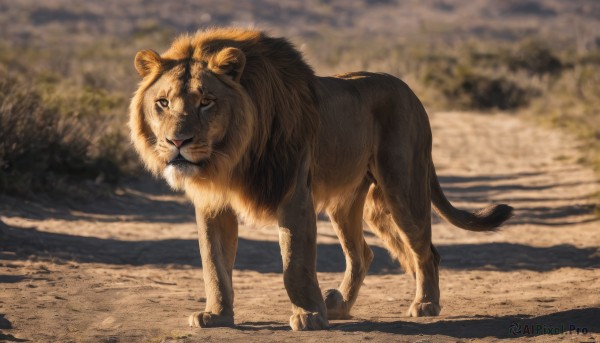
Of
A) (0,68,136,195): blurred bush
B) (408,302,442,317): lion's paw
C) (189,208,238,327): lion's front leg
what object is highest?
(0,68,136,195): blurred bush

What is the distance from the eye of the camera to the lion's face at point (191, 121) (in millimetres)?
5957

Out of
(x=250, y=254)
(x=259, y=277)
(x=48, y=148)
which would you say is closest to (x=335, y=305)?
(x=259, y=277)

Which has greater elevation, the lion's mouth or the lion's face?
the lion's face

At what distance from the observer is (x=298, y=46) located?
712 centimetres

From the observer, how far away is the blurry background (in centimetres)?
1318

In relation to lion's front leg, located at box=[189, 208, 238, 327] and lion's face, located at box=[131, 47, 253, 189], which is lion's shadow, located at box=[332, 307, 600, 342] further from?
lion's face, located at box=[131, 47, 253, 189]

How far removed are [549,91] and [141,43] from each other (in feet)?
101

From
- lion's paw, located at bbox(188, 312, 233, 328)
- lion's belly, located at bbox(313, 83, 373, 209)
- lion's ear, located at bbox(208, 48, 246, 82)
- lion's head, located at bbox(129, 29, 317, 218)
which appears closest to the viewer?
lion's head, located at bbox(129, 29, 317, 218)

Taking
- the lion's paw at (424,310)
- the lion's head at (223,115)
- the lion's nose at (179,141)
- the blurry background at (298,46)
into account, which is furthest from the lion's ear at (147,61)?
the lion's paw at (424,310)

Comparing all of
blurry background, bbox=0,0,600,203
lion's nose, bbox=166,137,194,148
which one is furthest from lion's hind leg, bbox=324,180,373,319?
lion's nose, bbox=166,137,194,148

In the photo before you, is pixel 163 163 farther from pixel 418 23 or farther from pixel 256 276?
pixel 418 23

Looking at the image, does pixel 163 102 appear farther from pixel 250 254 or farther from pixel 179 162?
pixel 250 254

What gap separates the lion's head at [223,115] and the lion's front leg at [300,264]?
0.40 feet

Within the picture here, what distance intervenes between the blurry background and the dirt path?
1098 mm
